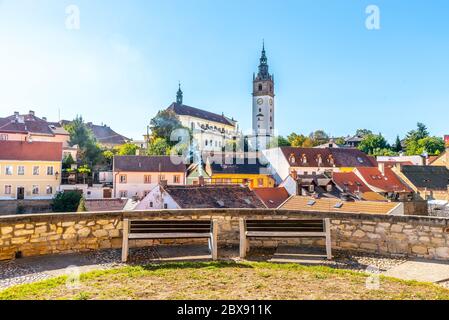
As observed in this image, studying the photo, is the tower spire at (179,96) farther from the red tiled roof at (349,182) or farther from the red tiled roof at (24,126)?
the red tiled roof at (349,182)

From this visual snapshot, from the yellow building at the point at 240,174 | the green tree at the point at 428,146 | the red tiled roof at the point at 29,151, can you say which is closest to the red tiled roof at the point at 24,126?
the red tiled roof at the point at 29,151

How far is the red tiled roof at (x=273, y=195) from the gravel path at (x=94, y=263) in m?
25.9

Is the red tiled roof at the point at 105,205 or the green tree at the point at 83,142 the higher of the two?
the green tree at the point at 83,142

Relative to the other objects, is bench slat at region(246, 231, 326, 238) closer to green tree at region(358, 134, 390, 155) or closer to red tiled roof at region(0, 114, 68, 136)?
red tiled roof at region(0, 114, 68, 136)

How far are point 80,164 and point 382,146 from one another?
8189 cm

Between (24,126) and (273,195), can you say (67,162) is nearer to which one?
(24,126)

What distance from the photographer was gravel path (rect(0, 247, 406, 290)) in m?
5.21

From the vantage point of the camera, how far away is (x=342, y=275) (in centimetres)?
509

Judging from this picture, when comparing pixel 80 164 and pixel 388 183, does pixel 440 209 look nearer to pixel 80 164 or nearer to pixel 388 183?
pixel 388 183

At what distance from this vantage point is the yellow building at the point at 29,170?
39.2m

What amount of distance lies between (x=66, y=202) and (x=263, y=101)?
7294cm

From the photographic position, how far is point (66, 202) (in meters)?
36.8

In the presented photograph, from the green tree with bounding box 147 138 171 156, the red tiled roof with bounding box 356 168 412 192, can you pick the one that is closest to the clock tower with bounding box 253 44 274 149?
the green tree with bounding box 147 138 171 156
